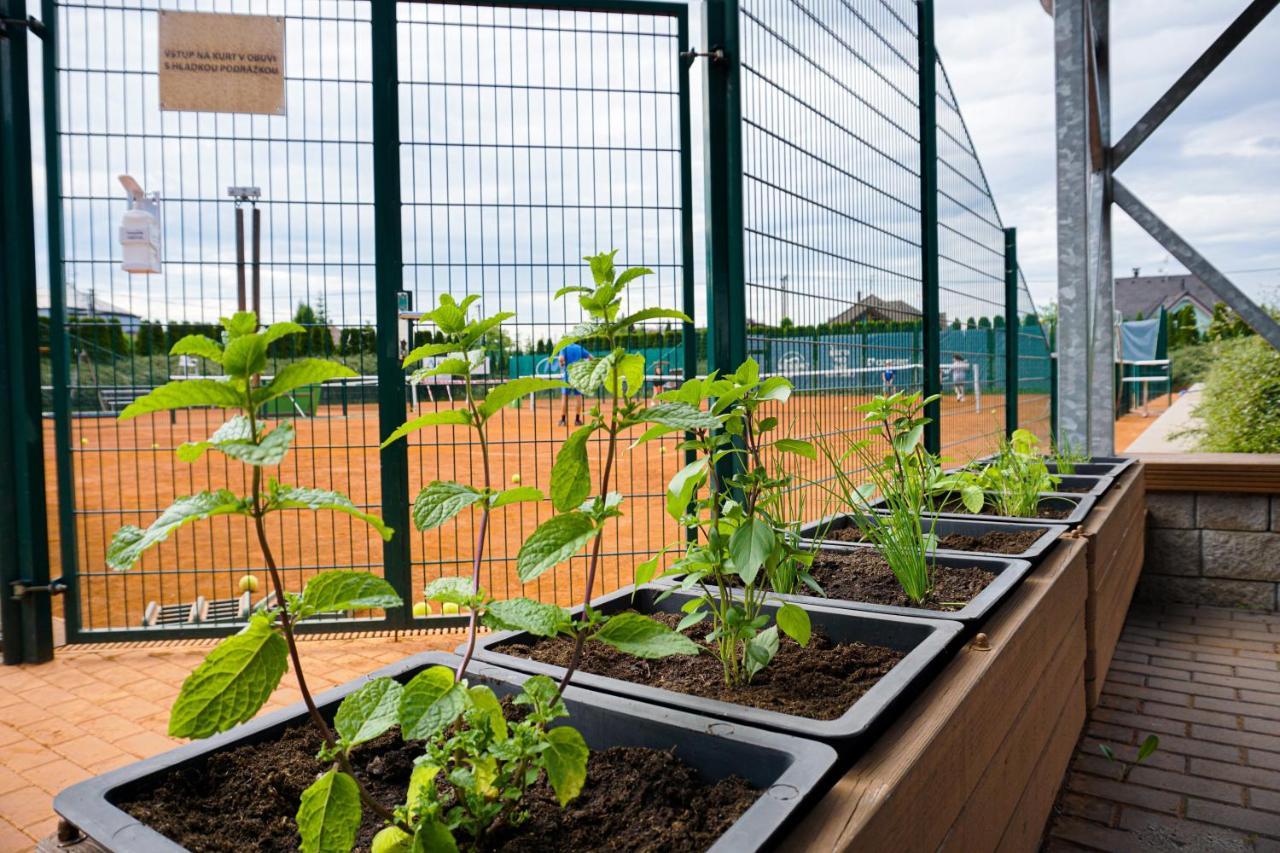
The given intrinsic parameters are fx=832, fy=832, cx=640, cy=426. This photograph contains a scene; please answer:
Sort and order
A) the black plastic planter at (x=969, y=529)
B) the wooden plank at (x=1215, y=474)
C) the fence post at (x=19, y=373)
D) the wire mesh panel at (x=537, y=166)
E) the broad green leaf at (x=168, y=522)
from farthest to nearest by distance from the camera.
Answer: the wooden plank at (x=1215, y=474) < the wire mesh panel at (x=537, y=166) < the fence post at (x=19, y=373) < the black plastic planter at (x=969, y=529) < the broad green leaf at (x=168, y=522)

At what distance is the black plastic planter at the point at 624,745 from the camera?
702 millimetres

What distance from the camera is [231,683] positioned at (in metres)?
0.67

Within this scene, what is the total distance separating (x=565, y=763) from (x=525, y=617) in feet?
0.46

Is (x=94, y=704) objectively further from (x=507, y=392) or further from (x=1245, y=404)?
(x=1245, y=404)

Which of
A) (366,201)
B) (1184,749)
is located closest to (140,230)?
(366,201)

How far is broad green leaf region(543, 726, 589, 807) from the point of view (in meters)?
0.75

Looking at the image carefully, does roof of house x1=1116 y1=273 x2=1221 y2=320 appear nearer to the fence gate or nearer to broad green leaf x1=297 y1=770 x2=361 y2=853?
the fence gate

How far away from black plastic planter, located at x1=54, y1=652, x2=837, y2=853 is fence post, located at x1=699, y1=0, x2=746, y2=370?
1.70 m

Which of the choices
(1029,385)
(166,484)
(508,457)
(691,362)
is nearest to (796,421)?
(691,362)

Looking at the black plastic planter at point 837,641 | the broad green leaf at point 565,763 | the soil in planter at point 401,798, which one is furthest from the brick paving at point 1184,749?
the broad green leaf at point 565,763

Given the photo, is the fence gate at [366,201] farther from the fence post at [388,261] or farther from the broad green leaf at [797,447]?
the broad green leaf at [797,447]

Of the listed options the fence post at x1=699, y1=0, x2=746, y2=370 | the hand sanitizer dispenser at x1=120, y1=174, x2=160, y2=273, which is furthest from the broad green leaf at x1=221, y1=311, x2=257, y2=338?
the hand sanitizer dispenser at x1=120, y1=174, x2=160, y2=273

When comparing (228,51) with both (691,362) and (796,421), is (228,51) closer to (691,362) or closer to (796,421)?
(691,362)

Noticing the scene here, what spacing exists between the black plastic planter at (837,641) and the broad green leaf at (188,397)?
0.53 meters
